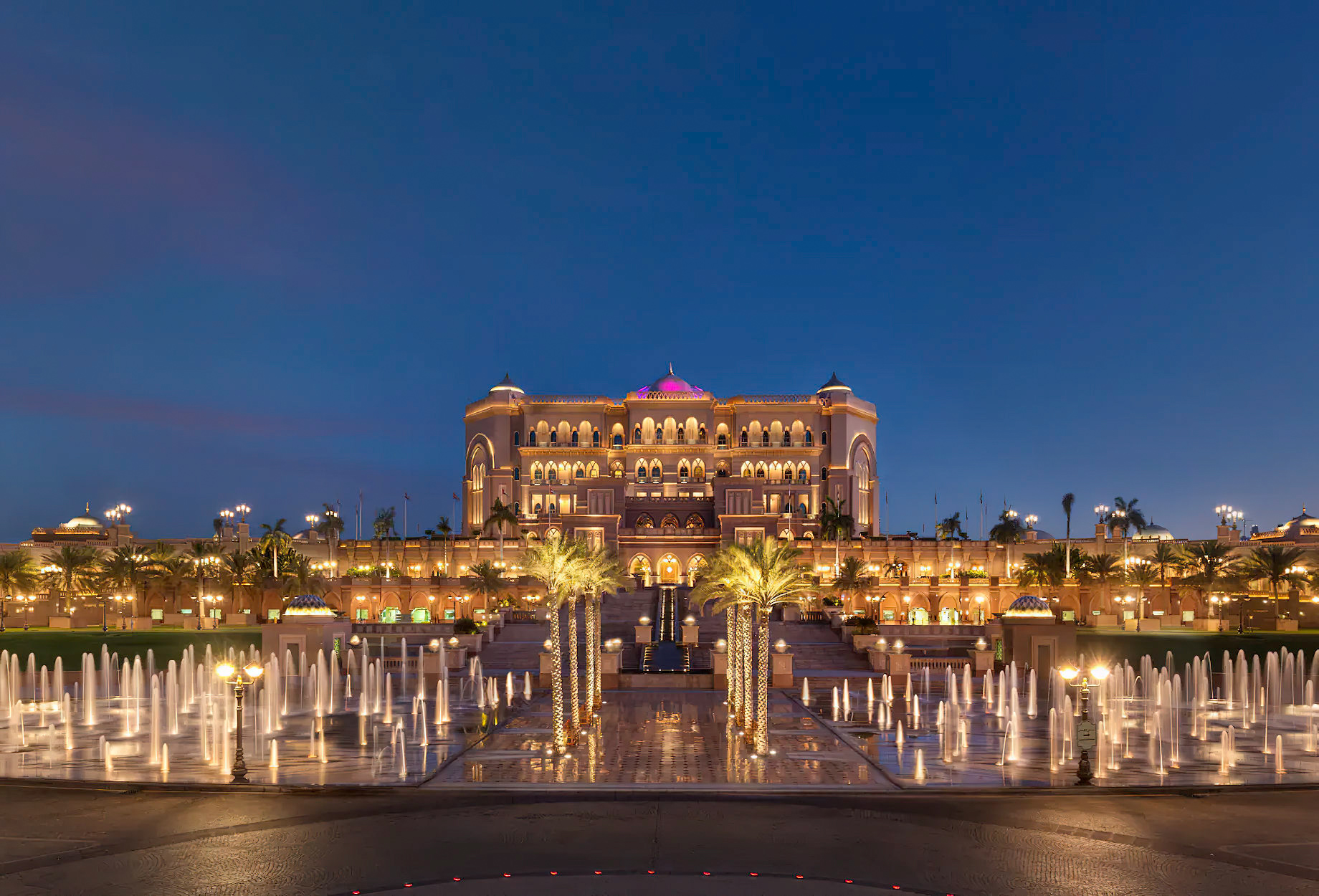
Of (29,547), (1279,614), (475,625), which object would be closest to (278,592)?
(475,625)

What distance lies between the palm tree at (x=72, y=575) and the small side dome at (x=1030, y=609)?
5724 cm

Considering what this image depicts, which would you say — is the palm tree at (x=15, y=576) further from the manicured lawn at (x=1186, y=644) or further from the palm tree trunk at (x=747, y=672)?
the manicured lawn at (x=1186, y=644)

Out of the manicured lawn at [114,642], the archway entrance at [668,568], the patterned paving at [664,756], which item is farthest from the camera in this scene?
the archway entrance at [668,568]

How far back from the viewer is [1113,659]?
4684 cm

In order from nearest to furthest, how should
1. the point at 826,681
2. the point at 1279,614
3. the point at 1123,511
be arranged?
the point at 826,681
the point at 1279,614
the point at 1123,511

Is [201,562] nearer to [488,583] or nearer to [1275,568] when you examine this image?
[488,583]

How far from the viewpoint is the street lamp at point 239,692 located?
2003 cm

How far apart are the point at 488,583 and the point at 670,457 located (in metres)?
37.9

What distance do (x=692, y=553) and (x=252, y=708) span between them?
56.0 m

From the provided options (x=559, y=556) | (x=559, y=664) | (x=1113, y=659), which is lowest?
(x=1113, y=659)

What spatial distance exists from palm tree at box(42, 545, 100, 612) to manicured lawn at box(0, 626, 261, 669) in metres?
10.1

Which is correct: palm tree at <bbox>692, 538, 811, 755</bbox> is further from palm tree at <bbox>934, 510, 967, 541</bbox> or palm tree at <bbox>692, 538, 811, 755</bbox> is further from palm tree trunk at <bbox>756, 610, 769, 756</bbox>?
palm tree at <bbox>934, 510, 967, 541</bbox>

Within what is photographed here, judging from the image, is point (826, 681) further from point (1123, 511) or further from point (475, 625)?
Answer: point (1123, 511)

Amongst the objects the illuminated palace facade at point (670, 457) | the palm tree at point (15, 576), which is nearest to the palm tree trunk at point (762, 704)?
the palm tree at point (15, 576)
